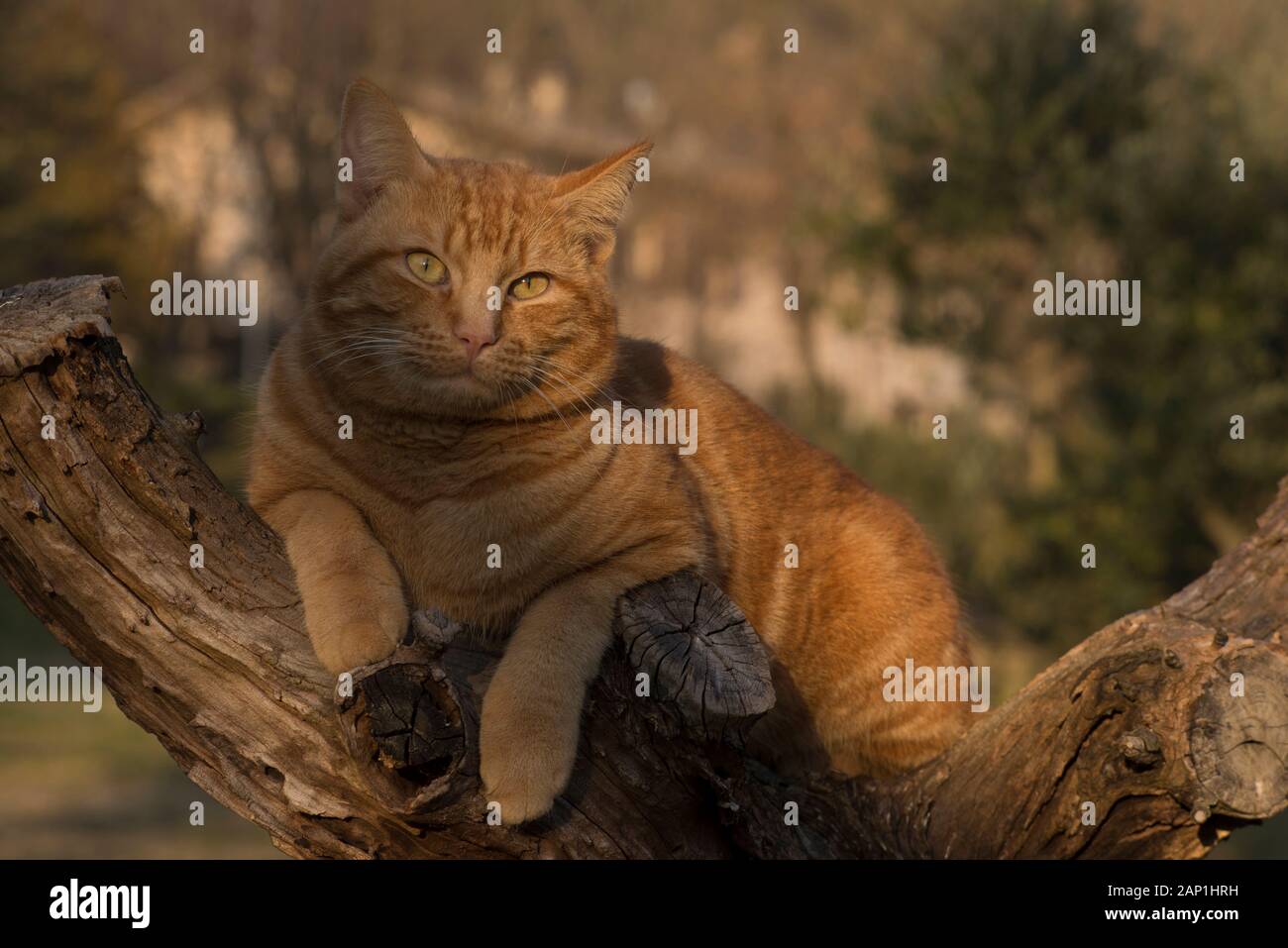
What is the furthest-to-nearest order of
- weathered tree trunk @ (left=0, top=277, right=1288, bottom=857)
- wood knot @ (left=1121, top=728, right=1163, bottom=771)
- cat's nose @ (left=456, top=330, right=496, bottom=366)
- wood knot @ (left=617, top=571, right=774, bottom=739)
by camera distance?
cat's nose @ (left=456, top=330, right=496, bottom=366)
wood knot @ (left=1121, top=728, right=1163, bottom=771)
wood knot @ (left=617, top=571, right=774, bottom=739)
weathered tree trunk @ (left=0, top=277, right=1288, bottom=857)

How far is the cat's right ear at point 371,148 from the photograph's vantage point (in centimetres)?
355

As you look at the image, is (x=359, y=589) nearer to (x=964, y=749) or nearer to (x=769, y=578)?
(x=769, y=578)

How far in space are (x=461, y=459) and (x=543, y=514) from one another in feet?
0.88

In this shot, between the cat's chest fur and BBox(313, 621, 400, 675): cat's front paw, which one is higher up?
the cat's chest fur

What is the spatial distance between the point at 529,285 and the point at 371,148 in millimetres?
590

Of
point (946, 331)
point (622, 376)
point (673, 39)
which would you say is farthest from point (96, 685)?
point (673, 39)

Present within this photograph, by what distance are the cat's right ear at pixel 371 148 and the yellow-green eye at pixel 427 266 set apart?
0.31 meters

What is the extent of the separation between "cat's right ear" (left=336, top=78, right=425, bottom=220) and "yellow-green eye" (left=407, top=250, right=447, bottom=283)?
12.2 inches

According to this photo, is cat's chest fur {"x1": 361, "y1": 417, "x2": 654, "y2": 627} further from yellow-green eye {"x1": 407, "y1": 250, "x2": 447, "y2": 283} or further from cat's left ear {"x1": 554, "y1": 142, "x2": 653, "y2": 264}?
cat's left ear {"x1": 554, "y1": 142, "x2": 653, "y2": 264}

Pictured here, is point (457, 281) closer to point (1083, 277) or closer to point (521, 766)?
point (521, 766)

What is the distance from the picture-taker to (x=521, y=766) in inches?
109

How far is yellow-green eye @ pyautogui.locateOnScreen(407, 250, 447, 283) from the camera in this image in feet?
11.3

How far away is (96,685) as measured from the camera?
3.06 m

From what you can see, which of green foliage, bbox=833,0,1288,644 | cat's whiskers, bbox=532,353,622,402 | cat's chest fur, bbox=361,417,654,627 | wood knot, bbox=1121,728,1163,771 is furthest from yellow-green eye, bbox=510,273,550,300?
green foliage, bbox=833,0,1288,644
